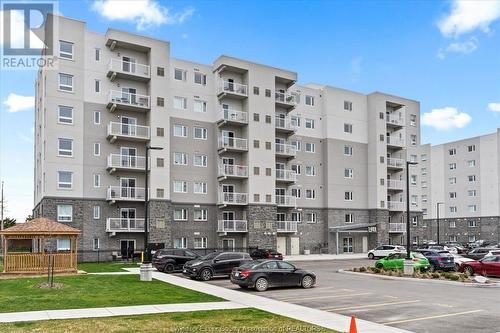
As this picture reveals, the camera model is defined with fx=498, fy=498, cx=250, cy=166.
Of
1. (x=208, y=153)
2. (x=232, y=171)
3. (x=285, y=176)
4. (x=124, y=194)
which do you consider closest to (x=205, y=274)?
(x=124, y=194)

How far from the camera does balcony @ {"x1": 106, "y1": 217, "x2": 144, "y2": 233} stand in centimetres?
4397

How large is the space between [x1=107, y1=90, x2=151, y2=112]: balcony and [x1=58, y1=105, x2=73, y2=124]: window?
11.4 feet

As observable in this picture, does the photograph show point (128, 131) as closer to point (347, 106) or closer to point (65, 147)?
point (65, 147)

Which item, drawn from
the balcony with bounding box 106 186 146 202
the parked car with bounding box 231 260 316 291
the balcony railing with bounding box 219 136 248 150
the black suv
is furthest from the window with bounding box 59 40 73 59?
the parked car with bounding box 231 260 316 291

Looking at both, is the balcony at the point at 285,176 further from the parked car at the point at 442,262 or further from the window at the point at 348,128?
the parked car at the point at 442,262

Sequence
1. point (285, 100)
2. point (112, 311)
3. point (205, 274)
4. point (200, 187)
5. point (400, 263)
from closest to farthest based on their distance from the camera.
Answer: point (112, 311) < point (205, 274) < point (400, 263) < point (200, 187) < point (285, 100)

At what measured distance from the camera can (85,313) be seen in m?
14.7

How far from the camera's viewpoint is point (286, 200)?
2181 inches

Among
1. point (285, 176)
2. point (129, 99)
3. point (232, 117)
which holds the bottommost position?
point (285, 176)

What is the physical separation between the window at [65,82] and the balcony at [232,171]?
16246 millimetres

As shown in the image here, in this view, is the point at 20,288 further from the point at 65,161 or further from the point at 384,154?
the point at 384,154

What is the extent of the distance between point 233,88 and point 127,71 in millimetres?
11385

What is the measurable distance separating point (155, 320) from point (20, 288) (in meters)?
10.4

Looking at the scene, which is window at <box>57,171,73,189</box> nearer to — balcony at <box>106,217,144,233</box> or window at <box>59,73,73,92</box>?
balcony at <box>106,217,144,233</box>
